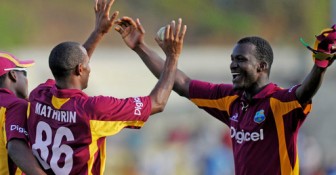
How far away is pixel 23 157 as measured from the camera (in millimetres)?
8047

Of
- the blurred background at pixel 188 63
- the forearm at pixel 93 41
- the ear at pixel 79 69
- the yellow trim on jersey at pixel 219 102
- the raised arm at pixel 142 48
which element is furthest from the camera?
the blurred background at pixel 188 63

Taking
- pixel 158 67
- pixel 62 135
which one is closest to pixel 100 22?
pixel 158 67

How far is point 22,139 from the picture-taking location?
8.16 m

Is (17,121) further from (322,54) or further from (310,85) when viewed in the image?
(322,54)

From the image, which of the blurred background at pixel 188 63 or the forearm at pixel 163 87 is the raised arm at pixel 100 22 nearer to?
the forearm at pixel 163 87

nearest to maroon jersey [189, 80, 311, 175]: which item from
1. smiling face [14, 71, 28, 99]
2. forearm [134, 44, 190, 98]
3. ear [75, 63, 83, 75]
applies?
forearm [134, 44, 190, 98]

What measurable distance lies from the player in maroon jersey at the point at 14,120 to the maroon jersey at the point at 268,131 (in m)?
1.69

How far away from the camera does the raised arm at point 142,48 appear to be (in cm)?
878

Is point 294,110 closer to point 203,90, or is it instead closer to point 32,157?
point 203,90

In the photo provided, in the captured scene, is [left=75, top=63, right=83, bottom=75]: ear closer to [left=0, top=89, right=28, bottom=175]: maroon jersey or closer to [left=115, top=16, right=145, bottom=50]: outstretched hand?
[left=0, top=89, right=28, bottom=175]: maroon jersey

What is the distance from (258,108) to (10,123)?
206cm

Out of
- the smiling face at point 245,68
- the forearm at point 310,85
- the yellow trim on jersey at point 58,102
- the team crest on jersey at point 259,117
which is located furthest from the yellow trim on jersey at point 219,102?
the yellow trim on jersey at point 58,102

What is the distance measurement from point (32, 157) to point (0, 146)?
518 mm

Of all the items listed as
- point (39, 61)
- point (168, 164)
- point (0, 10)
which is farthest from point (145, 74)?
point (0, 10)
